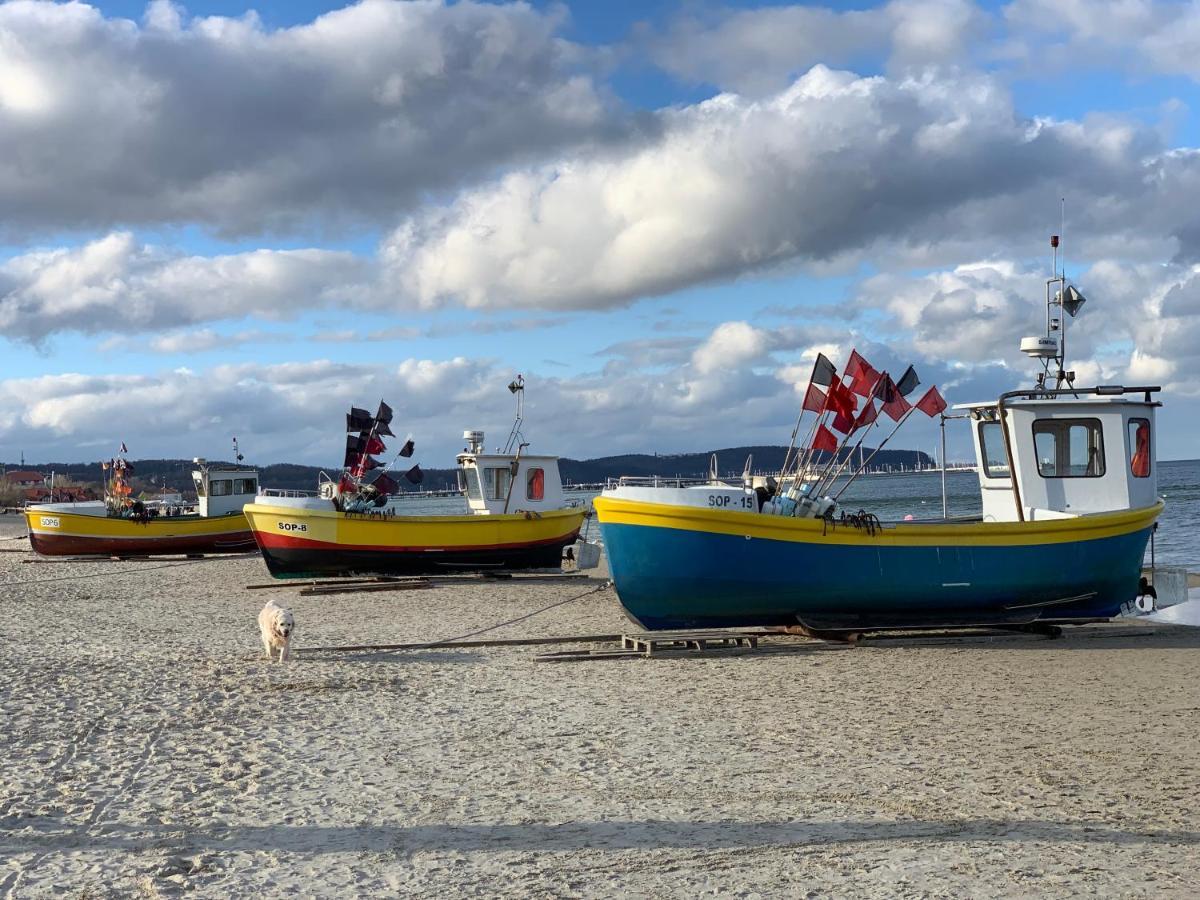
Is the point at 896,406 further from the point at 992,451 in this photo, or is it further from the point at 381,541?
the point at 381,541

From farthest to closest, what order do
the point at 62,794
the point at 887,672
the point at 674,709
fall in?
the point at 887,672 → the point at 674,709 → the point at 62,794

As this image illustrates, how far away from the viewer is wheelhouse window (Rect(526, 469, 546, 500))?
2416cm

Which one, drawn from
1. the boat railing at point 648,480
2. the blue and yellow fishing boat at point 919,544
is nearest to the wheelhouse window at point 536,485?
the boat railing at point 648,480

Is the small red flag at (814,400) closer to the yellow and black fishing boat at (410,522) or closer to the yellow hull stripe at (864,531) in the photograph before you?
the yellow hull stripe at (864,531)

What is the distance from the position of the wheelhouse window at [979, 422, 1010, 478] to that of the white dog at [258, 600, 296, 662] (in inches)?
339

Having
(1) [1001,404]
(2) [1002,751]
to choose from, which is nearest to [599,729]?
(2) [1002,751]

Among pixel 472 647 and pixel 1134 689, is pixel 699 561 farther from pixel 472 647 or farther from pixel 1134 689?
pixel 1134 689

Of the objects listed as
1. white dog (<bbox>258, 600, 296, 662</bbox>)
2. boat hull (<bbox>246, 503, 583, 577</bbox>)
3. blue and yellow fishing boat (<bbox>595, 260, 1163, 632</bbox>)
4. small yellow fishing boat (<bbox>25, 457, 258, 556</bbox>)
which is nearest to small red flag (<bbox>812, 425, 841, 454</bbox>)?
blue and yellow fishing boat (<bbox>595, 260, 1163, 632</bbox>)

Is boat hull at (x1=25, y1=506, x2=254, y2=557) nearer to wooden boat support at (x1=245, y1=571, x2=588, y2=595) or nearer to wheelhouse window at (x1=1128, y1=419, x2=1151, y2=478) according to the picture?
wooden boat support at (x1=245, y1=571, x2=588, y2=595)

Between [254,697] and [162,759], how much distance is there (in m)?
2.34

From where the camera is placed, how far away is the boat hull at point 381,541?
22.3 m

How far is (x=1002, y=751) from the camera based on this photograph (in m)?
7.88

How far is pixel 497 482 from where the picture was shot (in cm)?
2383

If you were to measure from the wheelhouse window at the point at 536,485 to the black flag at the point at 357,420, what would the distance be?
3.63 m
